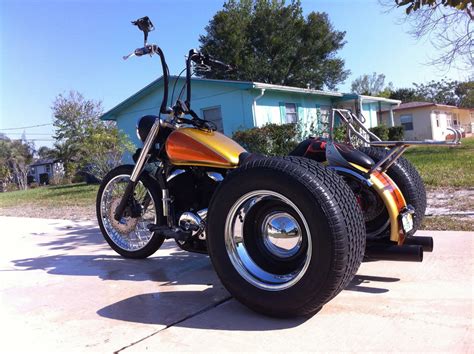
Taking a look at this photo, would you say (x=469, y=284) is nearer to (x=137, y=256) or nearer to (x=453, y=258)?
(x=453, y=258)

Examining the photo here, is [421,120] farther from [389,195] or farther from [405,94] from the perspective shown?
[389,195]

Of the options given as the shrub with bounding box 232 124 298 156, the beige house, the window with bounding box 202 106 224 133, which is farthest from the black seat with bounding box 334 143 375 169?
the beige house

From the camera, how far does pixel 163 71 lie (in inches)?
163

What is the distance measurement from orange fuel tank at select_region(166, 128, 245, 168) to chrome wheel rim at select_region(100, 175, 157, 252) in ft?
2.47

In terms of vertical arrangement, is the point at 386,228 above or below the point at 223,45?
below

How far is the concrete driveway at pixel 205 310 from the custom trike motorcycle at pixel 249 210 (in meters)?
0.23

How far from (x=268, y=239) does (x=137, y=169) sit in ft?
5.44

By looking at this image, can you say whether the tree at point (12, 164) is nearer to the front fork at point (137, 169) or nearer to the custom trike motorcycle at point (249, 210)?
the front fork at point (137, 169)

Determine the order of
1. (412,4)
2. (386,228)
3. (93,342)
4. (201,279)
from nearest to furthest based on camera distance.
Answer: (93,342), (386,228), (201,279), (412,4)

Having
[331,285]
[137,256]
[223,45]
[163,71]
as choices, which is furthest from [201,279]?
[223,45]

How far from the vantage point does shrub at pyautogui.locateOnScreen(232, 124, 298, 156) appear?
1535 cm

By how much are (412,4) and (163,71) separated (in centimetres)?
235

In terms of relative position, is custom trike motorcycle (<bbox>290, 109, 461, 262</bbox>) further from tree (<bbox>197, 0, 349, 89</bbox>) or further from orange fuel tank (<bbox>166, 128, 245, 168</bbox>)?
tree (<bbox>197, 0, 349, 89</bbox>)

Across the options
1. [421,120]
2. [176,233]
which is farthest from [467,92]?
[176,233]
